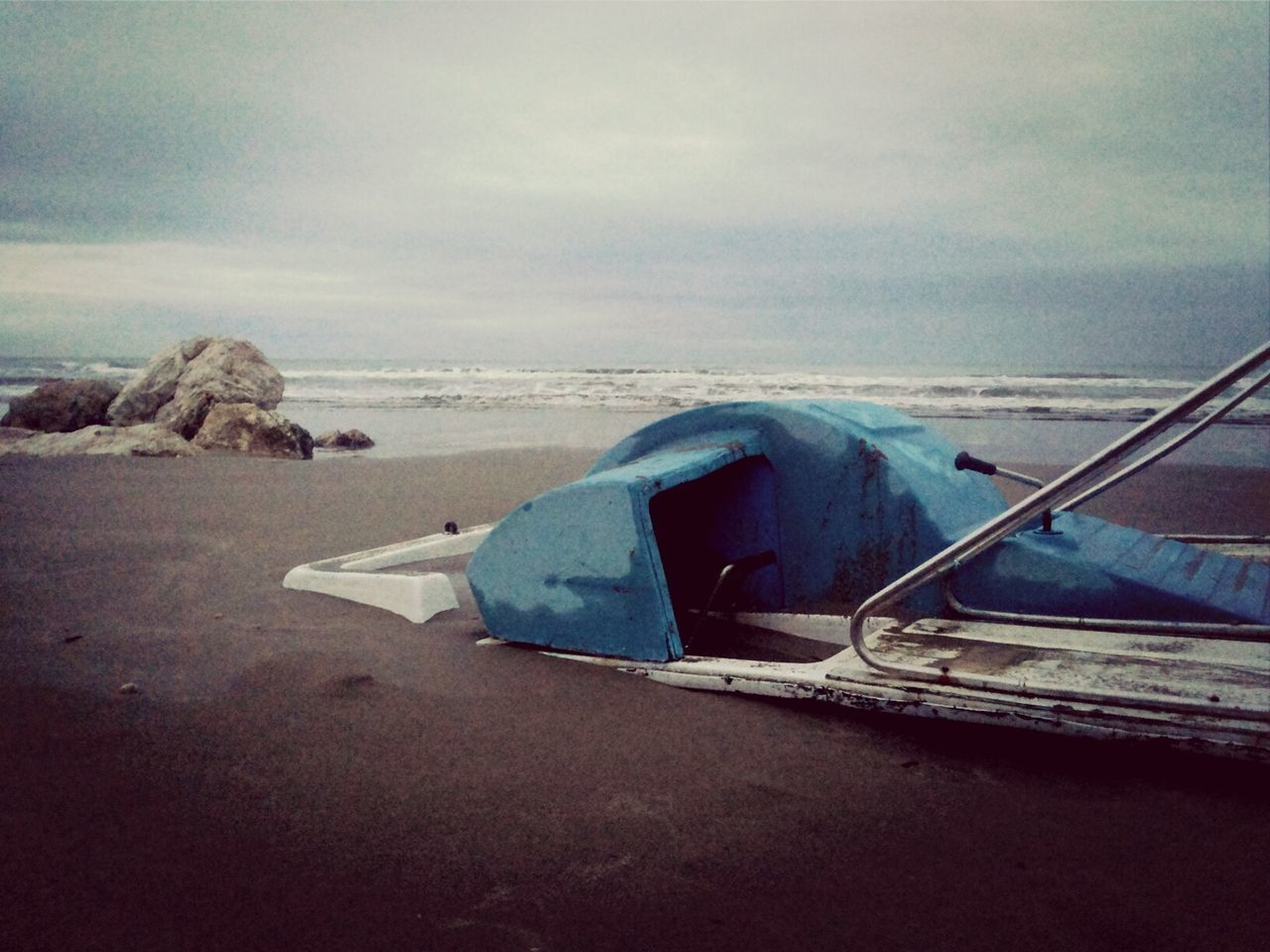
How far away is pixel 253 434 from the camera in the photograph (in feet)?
34.3

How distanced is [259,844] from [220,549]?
3.47 meters

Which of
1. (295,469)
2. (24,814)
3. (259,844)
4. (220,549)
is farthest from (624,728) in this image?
(295,469)

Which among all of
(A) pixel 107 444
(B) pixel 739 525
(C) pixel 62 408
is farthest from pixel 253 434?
(B) pixel 739 525

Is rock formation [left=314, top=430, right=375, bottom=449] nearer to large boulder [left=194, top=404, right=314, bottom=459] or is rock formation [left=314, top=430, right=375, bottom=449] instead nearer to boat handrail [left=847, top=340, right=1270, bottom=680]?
large boulder [left=194, top=404, right=314, bottom=459]

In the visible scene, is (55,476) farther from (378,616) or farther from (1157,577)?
(1157,577)

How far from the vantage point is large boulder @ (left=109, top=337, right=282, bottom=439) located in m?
12.2

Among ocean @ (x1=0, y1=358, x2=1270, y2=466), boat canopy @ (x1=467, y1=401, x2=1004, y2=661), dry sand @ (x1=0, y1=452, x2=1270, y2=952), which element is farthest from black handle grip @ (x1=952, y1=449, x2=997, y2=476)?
ocean @ (x1=0, y1=358, x2=1270, y2=466)

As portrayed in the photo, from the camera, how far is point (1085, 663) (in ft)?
7.83

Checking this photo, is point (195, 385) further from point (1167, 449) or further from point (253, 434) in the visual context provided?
point (1167, 449)

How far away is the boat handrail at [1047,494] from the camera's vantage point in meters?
2.04

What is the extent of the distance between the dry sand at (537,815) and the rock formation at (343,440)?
8.62 metres

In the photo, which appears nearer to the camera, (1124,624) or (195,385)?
(1124,624)

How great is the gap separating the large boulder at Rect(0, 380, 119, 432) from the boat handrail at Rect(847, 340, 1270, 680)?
44.2 ft

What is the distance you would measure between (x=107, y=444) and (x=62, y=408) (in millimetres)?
4116
